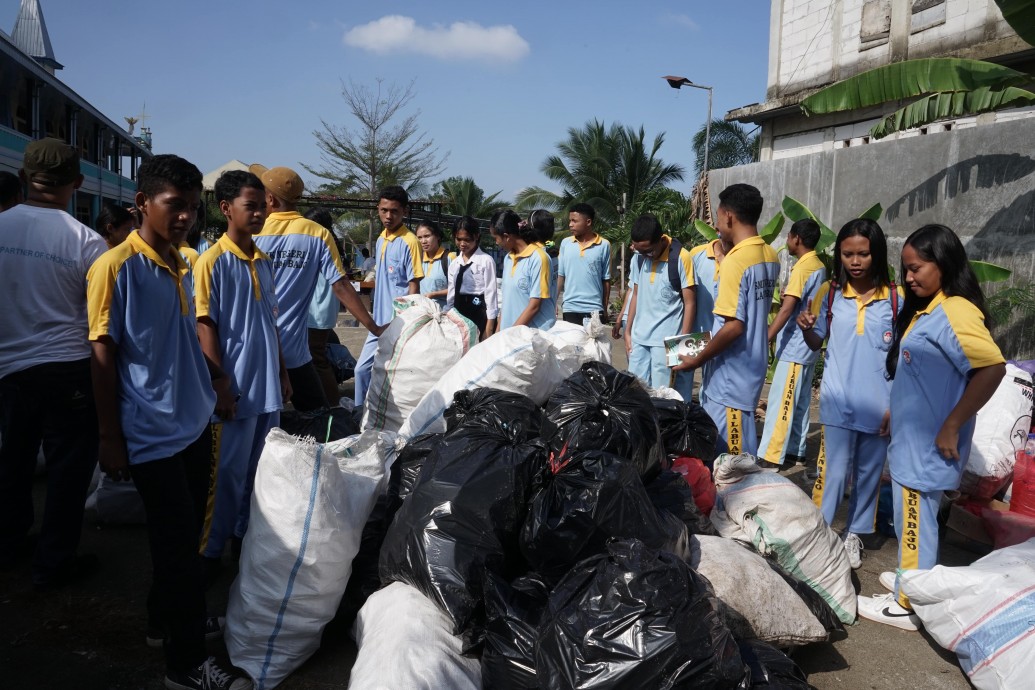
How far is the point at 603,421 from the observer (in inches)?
117

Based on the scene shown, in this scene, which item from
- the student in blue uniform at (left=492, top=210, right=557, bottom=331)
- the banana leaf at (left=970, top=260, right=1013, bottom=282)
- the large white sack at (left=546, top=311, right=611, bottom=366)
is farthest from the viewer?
the banana leaf at (left=970, top=260, right=1013, bottom=282)

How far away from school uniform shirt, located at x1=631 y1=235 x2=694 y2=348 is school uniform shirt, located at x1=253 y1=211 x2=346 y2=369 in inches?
80.6

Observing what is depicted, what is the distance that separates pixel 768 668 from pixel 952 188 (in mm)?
6405

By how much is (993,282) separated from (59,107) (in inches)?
708

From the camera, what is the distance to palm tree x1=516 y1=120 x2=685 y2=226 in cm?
2578

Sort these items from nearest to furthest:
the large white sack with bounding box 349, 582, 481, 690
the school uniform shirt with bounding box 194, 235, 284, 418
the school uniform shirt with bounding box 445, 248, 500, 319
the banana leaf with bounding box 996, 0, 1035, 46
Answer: the large white sack with bounding box 349, 582, 481, 690 → the school uniform shirt with bounding box 194, 235, 284, 418 → the banana leaf with bounding box 996, 0, 1035, 46 → the school uniform shirt with bounding box 445, 248, 500, 319

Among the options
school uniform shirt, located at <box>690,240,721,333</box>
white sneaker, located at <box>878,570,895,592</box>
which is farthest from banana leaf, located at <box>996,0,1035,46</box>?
white sneaker, located at <box>878,570,895,592</box>

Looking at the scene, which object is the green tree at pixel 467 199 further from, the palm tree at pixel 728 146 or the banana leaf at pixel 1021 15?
the banana leaf at pixel 1021 15

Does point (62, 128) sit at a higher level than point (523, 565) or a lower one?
higher

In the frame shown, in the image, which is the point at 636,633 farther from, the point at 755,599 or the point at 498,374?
the point at 498,374

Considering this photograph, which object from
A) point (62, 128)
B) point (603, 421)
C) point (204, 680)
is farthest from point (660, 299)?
point (62, 128)

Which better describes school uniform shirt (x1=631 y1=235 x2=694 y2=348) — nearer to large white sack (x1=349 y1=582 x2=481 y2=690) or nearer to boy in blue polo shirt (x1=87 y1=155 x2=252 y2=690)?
large white sack (x1=349 y1=582 x2=481 y2=690)

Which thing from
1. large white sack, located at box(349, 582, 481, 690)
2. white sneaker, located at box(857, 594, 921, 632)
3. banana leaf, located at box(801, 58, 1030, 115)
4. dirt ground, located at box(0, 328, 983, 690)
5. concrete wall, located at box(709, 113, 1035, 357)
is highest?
banana leaf, located at box(801, 58, 1030, 115)

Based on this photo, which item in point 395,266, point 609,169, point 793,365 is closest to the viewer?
point 793,365
